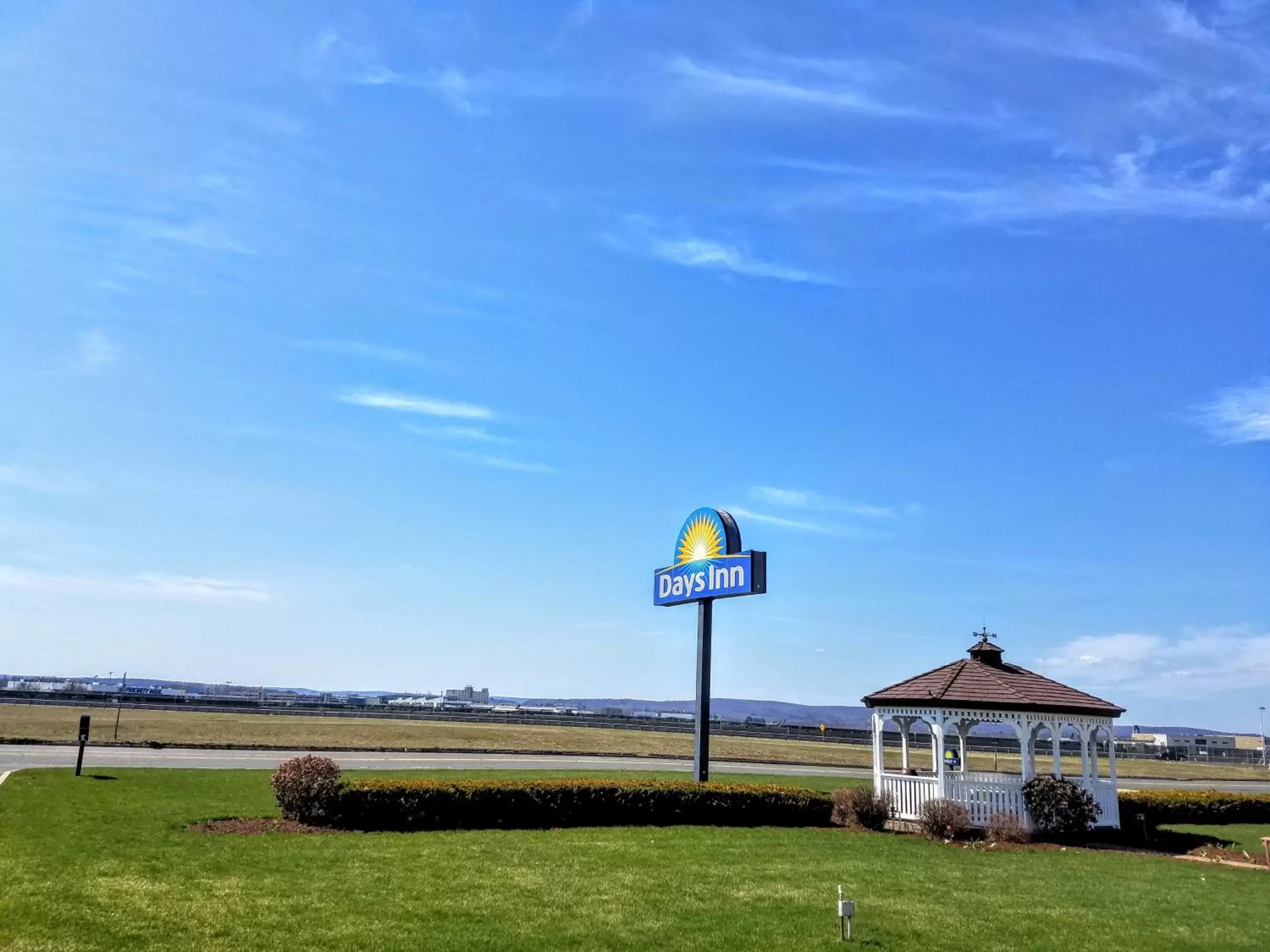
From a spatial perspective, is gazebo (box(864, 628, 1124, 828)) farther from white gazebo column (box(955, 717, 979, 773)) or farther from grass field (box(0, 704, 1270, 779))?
grass field (box(0, 704, 1270, 779))

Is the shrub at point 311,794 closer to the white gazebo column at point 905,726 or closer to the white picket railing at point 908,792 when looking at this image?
the white picket railing at point 908,792

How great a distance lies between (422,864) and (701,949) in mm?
5847

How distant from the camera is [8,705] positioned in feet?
229

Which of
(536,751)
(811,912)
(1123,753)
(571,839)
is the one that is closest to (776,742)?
(536,751)

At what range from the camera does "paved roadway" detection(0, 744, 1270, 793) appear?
1220 inches

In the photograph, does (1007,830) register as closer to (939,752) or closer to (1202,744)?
(939,752)

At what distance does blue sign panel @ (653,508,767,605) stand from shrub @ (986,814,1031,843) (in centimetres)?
772

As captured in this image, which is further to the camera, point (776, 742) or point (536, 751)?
point (776, 742)

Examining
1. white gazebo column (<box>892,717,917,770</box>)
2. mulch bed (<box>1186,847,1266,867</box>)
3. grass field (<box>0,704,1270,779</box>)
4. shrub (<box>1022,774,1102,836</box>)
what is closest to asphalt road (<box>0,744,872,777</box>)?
grass field (<box>0,704,1270,779</box>)

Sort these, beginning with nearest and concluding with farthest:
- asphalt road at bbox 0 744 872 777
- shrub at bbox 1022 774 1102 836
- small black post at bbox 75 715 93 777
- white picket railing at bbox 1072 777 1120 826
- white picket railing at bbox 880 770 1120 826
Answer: shrub at bbox 1022 774 1102 836
white picket railing at bbox 880 770 1120 826
white picket railing at bbox 1072 777 1120 826
small black post at bbox 75 715 93 777
asphalt road at bbox 0 744 872 777

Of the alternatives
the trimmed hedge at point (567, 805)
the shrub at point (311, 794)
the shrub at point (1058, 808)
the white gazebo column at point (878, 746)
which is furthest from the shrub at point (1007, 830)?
the shrub at point (311, 794)

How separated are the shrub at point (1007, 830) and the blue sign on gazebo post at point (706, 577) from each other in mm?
7032

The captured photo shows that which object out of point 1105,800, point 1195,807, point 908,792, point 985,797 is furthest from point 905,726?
point 1195,807

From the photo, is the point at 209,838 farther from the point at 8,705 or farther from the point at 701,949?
the point at 8,705
